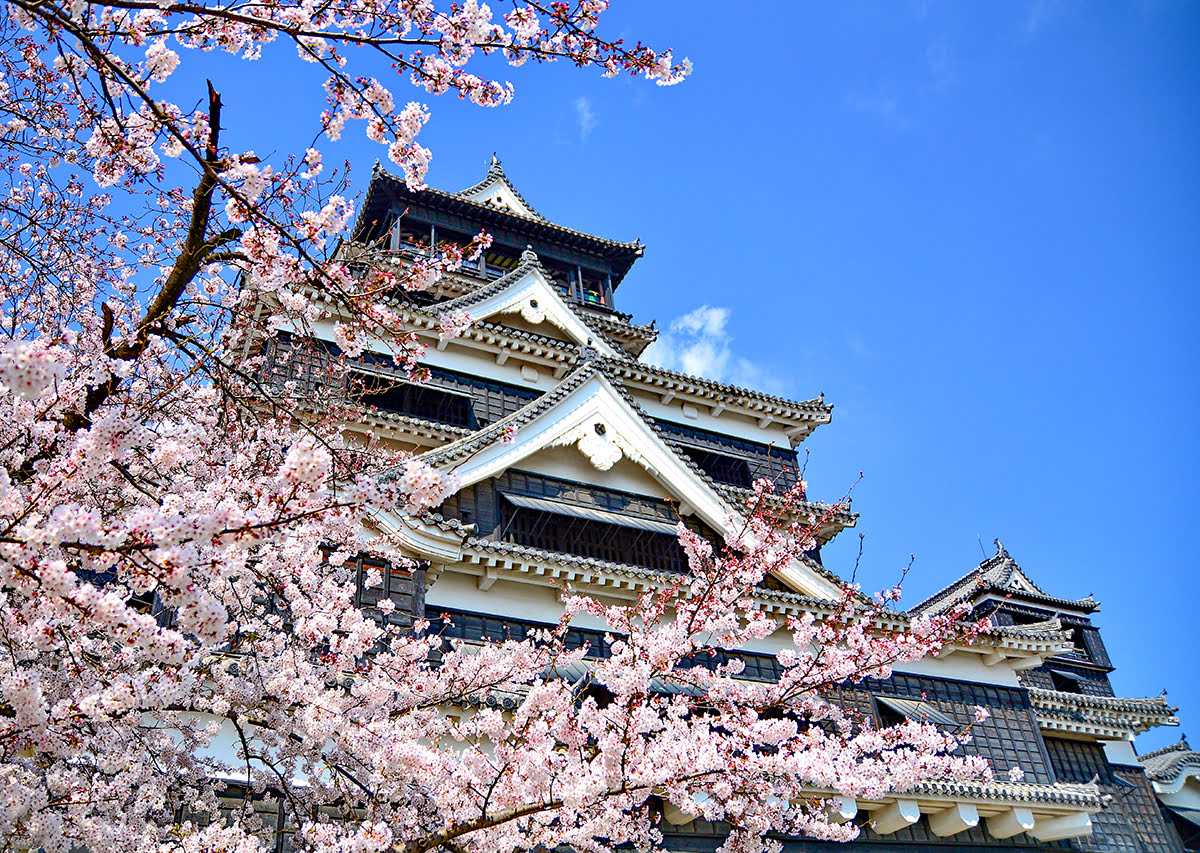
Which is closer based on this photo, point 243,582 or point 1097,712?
point 243,582

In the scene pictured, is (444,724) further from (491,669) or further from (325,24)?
(325,24)

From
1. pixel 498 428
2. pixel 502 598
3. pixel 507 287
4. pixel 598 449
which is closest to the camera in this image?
pixel 502 598

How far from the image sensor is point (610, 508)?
1409 cm

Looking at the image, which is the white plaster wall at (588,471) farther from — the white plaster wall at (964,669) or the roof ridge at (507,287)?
the white plaster wall at (964,669)

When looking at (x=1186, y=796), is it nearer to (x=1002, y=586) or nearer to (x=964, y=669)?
(x=1002, y=586)

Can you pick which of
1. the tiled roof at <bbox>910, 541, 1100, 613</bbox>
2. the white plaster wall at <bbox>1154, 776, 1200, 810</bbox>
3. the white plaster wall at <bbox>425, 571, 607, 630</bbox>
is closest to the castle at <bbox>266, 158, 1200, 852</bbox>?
the white plaster wall at <bbox>425, 571, 607, 630</bbox>

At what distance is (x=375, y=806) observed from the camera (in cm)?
627

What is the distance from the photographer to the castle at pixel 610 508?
11516 mm

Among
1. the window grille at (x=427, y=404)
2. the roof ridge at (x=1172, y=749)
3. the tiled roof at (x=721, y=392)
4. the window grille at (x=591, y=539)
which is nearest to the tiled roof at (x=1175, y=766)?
the roof ridge at (x=1172, y=749)

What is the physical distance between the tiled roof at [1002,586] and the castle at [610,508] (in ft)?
17.3

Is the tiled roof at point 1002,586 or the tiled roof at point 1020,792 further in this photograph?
the tiled roof at point 1002,586

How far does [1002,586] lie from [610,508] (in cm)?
2012

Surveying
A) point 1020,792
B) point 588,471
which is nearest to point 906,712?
point 1020,792

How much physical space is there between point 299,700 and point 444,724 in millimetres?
1390
